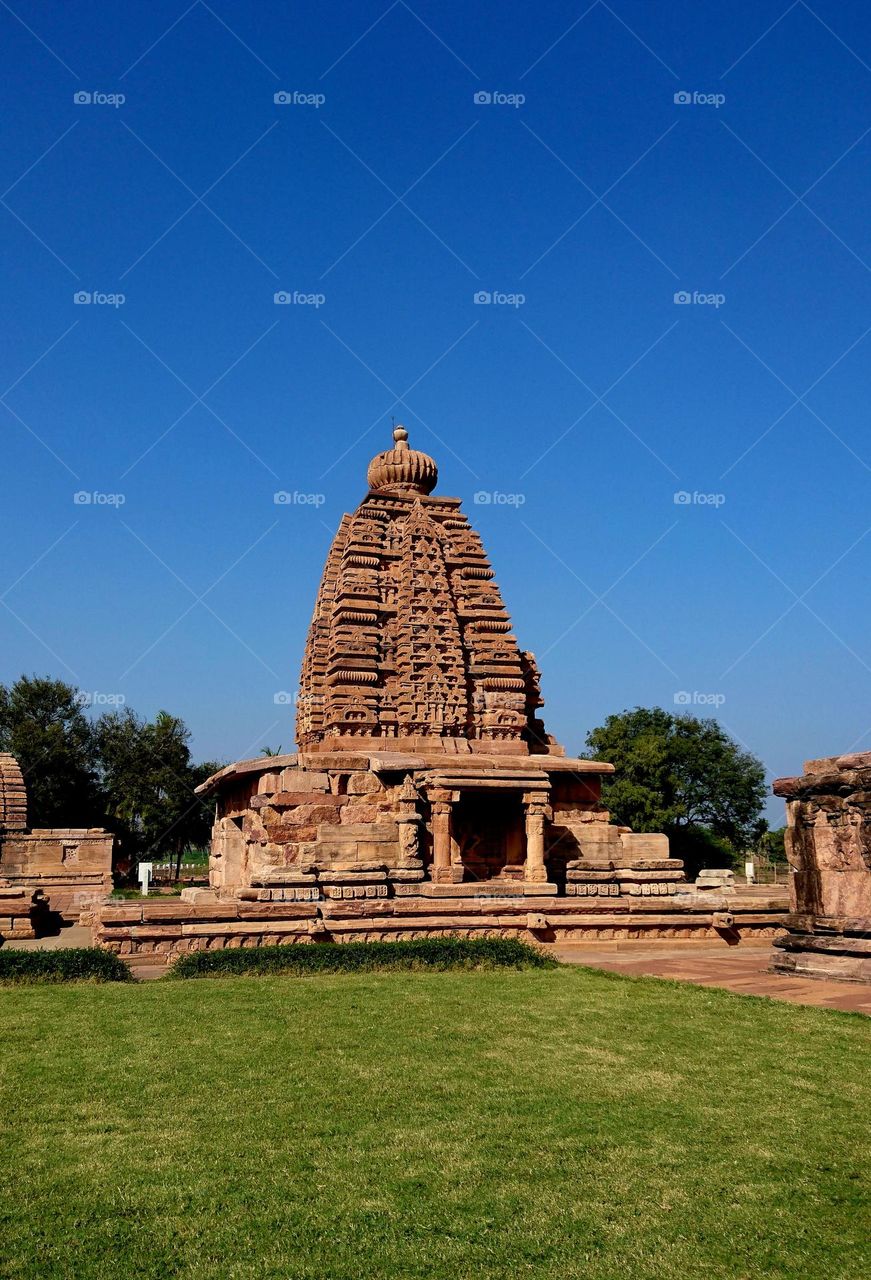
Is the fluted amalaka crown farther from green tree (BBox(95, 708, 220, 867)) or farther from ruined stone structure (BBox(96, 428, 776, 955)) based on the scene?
green tree (BBox(95, 708, 220, 867))

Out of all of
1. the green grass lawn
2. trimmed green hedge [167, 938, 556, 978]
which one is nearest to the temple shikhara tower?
trimmed green hedge [167, 938, 556, 978]

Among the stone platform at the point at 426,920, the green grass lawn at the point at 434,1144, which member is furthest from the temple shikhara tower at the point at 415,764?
the green grass lawn at the point at 434,1144

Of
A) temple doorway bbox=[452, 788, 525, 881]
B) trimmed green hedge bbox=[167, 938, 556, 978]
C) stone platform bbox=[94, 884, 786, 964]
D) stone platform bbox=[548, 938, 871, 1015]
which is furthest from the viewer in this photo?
temple doorway bbox=[452, 788, 525, 881]

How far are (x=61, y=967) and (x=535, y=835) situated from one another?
764 centimetres

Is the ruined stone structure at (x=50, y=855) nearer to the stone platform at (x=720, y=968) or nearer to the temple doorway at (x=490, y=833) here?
the temple doorway at (x=490, y=833)

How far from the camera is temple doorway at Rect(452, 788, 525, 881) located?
16.9 meters

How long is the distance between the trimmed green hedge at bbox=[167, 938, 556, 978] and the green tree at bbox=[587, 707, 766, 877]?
31874 mm

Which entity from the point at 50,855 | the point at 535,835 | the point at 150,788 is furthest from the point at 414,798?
the point at 150,788

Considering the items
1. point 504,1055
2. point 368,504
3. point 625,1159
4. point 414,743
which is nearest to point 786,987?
point 504,1055

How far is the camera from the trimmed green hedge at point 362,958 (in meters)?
9.77

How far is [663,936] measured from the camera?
13289mm

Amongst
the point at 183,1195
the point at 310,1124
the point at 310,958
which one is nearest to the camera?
the point at 183,1195

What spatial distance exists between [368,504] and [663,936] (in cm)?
1029

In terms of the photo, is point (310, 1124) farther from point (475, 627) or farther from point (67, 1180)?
point (475, 627)
